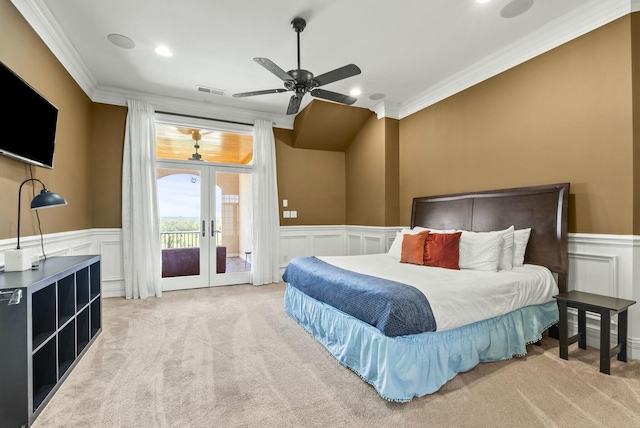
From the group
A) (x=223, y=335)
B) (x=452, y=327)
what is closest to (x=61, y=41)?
(x=223, y=335)

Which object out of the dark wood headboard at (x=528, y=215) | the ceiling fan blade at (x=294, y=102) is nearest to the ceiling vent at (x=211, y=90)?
the ceiling fan blade at (x=294, y=102)

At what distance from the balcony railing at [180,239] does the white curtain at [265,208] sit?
0.93 meters

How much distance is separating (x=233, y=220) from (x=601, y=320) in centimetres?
473

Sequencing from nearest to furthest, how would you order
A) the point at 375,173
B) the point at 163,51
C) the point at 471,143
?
the point at 163,51, the point at 471,143, the point at 375,173

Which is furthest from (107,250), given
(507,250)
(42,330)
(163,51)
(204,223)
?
(507,250)

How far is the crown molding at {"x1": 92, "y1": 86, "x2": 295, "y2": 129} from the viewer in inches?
174

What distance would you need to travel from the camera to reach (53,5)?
104 inches

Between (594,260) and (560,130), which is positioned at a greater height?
(560,130)

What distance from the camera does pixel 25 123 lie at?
2365 mm

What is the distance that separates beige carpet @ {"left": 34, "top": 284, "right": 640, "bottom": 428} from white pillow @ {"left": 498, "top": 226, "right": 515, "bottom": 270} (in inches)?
29.6

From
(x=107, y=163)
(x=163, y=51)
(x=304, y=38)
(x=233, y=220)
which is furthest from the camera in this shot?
(x=233, y=220)

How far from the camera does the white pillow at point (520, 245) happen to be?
10.0 ft

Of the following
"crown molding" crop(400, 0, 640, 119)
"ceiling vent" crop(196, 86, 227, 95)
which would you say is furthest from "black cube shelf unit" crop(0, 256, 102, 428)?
"crown molding" crop(400, 0, 640, 119)

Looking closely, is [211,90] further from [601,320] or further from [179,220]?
[601,320]
